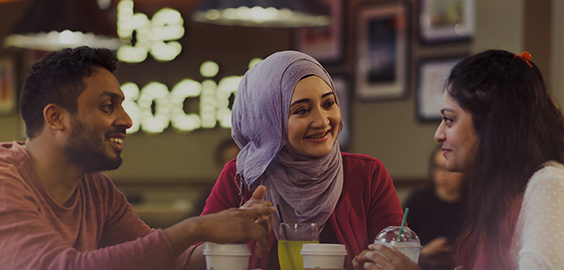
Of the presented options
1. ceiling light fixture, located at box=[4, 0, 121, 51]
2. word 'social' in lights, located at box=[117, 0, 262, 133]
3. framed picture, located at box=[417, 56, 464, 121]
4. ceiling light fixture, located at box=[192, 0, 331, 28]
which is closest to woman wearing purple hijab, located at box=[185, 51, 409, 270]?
ceiling light fixture, located at box=[192, 0, 331, 28]

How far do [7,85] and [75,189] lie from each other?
5.89m

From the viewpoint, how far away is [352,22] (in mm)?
4992

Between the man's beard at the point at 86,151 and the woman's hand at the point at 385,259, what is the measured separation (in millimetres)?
602

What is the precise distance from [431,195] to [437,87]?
1199 mm

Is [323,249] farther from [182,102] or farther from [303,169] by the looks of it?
[182,102]

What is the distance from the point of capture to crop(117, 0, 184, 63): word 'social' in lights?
19.4ft

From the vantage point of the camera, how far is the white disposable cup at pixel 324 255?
126 cm

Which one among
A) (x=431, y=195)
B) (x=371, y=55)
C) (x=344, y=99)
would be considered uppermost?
(x=371, y=55)

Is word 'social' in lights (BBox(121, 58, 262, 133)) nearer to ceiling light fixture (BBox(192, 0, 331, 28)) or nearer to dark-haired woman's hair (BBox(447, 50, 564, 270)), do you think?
ceiling light fixture (BBox(192, 0, 331, 28))

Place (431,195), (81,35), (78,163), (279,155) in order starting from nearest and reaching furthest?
1. (78,163)
2. (279,155)
3. (431,195)
4. (81,35)

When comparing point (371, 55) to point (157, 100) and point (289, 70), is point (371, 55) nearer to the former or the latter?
point (157, 100)

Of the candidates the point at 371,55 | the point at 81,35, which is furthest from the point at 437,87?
the point at 81,35

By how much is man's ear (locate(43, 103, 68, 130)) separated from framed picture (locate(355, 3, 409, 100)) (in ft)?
11.9

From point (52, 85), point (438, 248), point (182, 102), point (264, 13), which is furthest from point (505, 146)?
point (182, 102)
